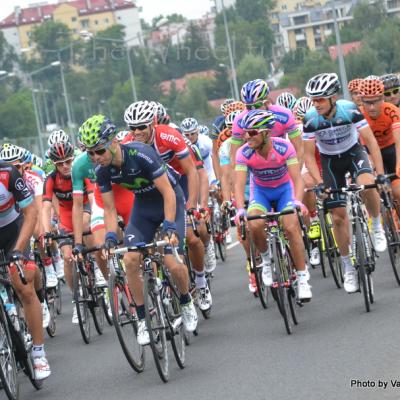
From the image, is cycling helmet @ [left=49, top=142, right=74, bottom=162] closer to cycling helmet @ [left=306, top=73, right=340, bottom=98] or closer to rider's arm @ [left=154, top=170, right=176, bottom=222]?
cycling helmet @ [left=306, top=73, right=340, bottom=98]

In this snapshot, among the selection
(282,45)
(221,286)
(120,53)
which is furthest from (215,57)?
(221,286)

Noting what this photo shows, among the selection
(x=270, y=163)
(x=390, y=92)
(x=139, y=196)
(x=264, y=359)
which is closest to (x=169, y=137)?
(x=270, y=163)

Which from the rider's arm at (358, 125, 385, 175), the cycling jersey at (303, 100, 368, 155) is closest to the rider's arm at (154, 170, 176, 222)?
the cycling jersey at (303, 100, 368, 155)

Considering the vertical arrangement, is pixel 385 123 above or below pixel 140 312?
above

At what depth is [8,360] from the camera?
9664 millimetres

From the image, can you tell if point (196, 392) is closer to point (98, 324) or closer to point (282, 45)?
point (98, 324)

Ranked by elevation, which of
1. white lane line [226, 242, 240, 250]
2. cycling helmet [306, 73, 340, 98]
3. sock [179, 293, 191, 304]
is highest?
cycling helmet [306, 73, 340, 98]

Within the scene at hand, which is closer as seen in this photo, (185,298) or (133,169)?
(133,169)

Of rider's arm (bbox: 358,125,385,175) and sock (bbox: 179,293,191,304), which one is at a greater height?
rider's arm (bbox: 358,125,385,175)

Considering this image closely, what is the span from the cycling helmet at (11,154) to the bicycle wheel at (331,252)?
11.2 feet

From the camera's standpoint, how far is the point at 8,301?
10242mm

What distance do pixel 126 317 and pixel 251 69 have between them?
12759 centimetres

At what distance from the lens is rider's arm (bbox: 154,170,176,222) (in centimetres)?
1009

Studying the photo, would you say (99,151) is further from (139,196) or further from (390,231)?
(390,231)
